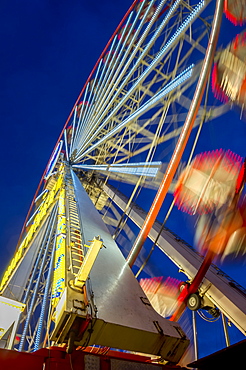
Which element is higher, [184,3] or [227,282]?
[184,3]

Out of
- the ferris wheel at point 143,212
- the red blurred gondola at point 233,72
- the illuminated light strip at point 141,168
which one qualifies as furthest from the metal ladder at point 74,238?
the red blurred gondola at point 233,72

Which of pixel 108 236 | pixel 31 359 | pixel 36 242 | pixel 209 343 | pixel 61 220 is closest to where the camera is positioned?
pixel 31 359

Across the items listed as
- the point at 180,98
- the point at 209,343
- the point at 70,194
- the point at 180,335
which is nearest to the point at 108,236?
the point at 70,194

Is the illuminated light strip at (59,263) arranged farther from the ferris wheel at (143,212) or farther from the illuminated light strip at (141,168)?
the illuminated light strip at (141,168)

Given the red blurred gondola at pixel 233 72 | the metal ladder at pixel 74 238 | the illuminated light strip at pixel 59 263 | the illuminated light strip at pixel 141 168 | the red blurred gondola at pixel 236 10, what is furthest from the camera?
the illuminated light strip at pixel 141 168

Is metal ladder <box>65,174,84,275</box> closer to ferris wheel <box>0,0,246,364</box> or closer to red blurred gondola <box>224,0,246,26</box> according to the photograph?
ferris wheel <box>0,0,246,364</box>

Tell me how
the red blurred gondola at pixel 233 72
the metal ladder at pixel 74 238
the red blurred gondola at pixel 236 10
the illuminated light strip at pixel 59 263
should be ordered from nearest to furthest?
1. the illuminated light strip at pixel 59 263
2. the metal ladder at pixel 74 238
3. the red blurred gondola at pixel 233 72
4. the red blurred gondola at pixel 236 10

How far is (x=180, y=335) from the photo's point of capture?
455cm

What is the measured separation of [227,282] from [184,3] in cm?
760

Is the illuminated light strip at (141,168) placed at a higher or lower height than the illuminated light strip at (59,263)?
higher

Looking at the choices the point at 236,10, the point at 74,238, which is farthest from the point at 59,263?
the point at 236,10

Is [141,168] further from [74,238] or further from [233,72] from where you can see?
[233,72]

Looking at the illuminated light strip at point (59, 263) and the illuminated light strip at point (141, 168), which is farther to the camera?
the illuminated light strip at point (141, 168)

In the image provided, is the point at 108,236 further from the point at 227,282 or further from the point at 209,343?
the point at 209,343
